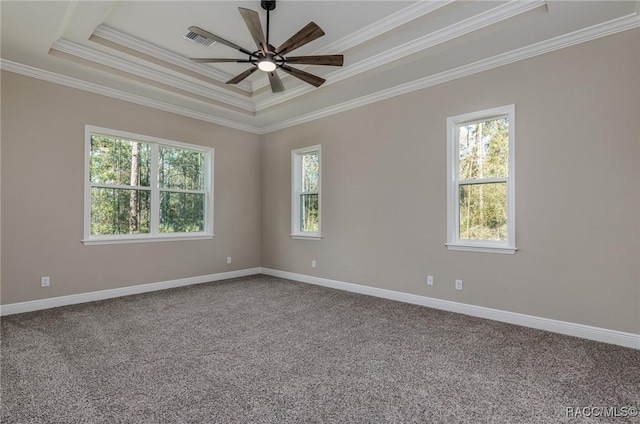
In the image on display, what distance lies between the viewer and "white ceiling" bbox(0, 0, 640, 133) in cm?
288

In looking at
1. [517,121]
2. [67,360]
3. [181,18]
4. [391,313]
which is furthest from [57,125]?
[517,121]

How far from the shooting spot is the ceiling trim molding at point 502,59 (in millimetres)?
2867

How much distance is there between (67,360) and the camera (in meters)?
2.52

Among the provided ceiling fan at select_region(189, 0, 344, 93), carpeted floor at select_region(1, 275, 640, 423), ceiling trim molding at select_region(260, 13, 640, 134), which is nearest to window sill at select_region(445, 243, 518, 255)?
carpeted floor at select_region(1, 275, 640, 423)

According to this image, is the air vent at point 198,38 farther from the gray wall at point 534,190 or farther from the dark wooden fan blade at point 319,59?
the gray wall at point 534,190

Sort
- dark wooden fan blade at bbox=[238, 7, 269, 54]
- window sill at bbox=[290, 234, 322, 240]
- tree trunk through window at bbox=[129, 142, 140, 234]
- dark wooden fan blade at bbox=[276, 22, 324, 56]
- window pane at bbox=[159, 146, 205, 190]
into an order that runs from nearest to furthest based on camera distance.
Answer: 1. dark wooden fan blade at bbox=[238, 7, 269, 54]
2. dark wooden fan blade at bbox=[276, 22, 324, 56]
3. tree trunk through window at bbox=[129, 142, 140, 234]
4. window pane at bbox=[159, 146, 205, 190]
5. window sill at bbox=[290, 234, 322, 240]

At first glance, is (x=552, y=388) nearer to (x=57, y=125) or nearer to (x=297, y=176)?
(x=297, y=176)

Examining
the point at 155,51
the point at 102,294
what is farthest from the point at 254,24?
the point at 102,294

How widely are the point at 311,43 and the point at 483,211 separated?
9.22 ft

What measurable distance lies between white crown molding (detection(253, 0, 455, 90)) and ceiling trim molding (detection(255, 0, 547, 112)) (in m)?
0.26

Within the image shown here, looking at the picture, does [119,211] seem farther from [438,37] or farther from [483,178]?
[483,178]

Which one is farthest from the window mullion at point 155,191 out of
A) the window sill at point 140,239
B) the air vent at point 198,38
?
the air vent at point 198,38

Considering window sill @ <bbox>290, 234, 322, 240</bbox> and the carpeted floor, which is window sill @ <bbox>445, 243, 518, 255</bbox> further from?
window sill @ <bbox>290, 234, 322, 240</bbox>

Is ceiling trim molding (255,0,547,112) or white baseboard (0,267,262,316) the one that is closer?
ceiling trim molding (255,0,547,112)
